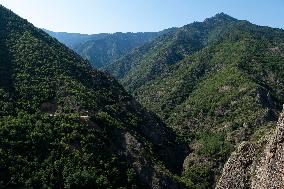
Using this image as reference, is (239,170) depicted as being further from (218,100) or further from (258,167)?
(218,100)

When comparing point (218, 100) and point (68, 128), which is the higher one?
point (218, 100)

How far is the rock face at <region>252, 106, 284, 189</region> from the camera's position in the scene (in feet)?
138

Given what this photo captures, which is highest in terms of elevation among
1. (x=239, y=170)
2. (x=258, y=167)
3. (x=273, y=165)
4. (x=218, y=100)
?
(x=273, y=165)

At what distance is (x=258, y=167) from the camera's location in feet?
158

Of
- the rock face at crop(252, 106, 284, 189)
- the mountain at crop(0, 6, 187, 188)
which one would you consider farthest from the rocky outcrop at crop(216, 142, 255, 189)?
the mountain at crop(0, 6, 187, 188)

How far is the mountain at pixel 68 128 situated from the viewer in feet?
281

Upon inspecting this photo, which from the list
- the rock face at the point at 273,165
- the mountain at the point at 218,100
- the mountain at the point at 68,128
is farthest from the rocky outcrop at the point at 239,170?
the mountain at the point at 218,100

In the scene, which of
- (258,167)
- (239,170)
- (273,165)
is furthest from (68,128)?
(273,165)

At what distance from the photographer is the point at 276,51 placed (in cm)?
19675

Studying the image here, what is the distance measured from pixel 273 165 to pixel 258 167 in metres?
4.89

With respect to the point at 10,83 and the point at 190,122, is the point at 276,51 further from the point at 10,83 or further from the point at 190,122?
the point at 10,83

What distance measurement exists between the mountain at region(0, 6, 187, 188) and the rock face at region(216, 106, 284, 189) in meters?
38.1

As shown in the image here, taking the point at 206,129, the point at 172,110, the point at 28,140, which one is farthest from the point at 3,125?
the point at 172,110

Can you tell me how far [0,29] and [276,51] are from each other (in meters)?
105
